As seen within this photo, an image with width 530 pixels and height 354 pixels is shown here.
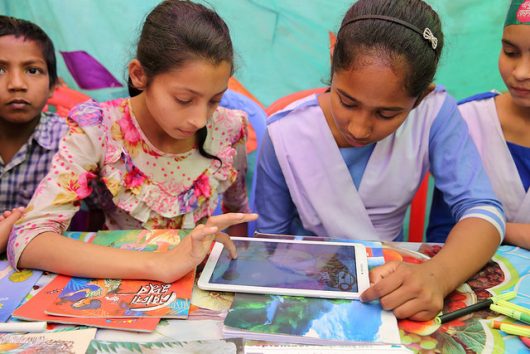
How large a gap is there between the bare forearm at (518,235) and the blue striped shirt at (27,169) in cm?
119

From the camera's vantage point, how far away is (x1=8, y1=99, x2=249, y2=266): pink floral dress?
0.96 metres

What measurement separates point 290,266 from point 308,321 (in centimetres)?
15

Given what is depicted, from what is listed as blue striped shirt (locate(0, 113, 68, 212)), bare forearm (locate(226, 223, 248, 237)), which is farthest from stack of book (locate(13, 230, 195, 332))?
blue striped shirt (locate(0, 113, 68, 212))

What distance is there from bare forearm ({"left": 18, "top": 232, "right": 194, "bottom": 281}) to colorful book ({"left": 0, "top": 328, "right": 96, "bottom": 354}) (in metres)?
0.14

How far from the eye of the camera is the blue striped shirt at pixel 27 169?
143 centimetres

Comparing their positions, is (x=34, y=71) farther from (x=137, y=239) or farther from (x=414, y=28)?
(x=414, y=28)

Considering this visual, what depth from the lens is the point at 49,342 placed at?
2.14 feet

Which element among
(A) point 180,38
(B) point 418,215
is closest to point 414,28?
(A) point 180,38

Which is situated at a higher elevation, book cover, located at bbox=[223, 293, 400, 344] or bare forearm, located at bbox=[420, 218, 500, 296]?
book cover, located at bbox=[223, 293, 400, 344]

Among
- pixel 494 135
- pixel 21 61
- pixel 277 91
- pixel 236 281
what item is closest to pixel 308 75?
pixel 277 91

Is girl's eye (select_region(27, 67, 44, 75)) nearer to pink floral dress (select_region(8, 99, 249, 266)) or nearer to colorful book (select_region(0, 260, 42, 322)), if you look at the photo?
pink floral dress (select_region(8, 99, 249, 266))

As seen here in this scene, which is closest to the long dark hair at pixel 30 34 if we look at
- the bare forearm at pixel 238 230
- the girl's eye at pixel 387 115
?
the bare forearm at pixel 238 230

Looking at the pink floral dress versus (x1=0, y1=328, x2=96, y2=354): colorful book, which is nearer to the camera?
(x1=0, y1=328, x2=96, y2=354): colorful book

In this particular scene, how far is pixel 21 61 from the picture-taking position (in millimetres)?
1435
